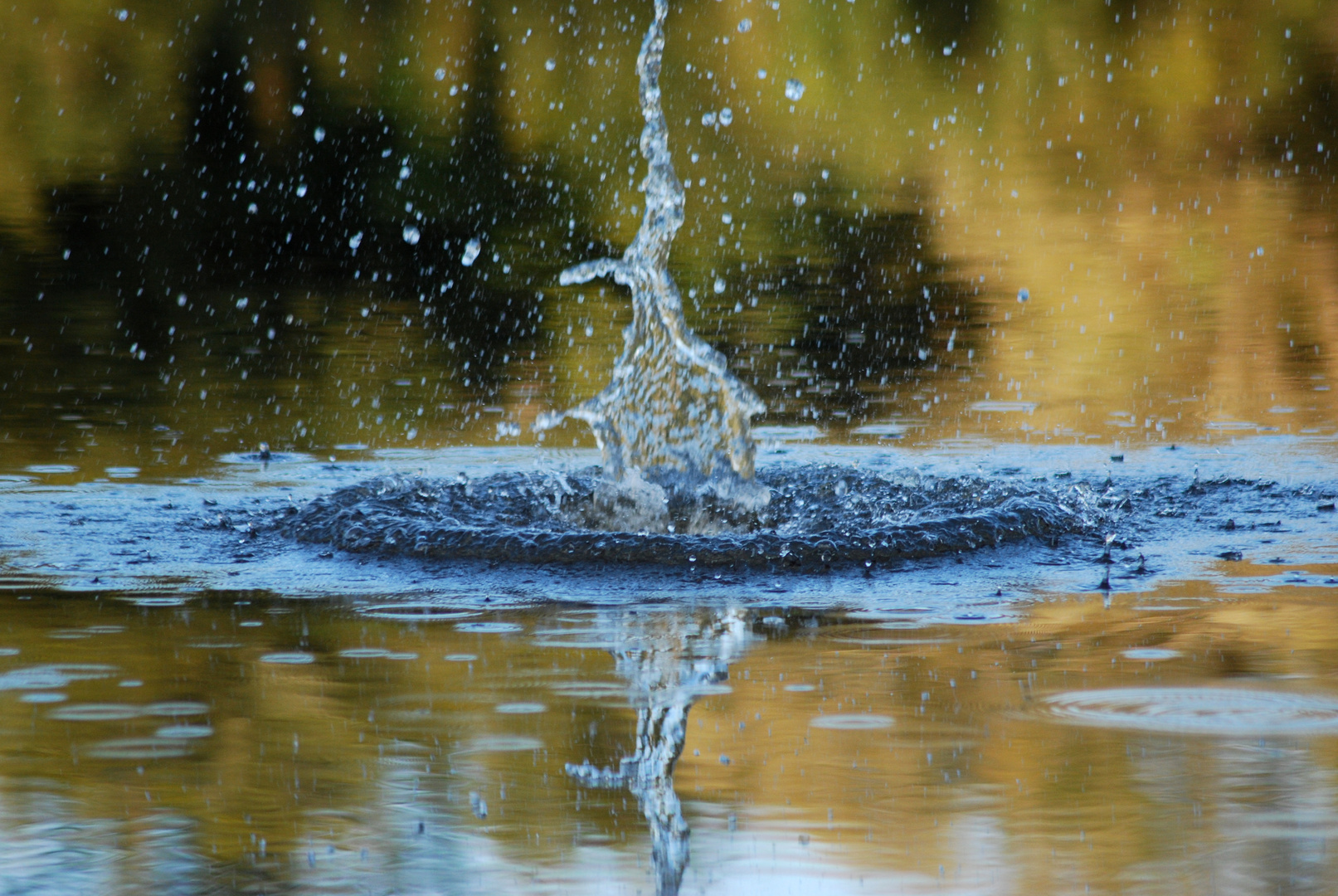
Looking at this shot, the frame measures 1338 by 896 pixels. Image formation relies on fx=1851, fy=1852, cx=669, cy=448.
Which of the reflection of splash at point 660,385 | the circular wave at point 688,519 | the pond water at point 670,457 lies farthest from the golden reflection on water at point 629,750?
the reflection of splash at point 660,385

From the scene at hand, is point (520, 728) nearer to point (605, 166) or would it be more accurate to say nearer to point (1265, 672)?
point (1265, 672)

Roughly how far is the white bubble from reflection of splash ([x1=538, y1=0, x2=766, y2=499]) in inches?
191

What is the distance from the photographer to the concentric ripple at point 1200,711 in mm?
3250

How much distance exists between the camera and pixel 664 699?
3.51m

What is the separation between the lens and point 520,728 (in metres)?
3.28

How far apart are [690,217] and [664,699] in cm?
996

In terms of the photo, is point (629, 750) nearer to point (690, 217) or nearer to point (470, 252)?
point (470, 252)

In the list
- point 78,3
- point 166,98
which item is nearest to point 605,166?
point 166,98

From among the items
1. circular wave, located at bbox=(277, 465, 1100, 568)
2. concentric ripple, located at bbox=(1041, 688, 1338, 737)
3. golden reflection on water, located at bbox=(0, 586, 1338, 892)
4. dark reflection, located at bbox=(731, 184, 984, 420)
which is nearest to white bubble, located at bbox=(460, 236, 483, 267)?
dark reflection, located at bbox=(731, 184, 984, 420)

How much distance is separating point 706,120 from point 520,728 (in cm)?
1278

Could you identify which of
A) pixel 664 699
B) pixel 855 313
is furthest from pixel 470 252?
pixel 664 699

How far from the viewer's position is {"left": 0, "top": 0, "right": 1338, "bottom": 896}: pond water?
2811mm

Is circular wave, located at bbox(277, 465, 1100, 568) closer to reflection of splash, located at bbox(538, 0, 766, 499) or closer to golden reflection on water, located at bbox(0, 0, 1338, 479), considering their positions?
reflection of splash, located at bbox(538, 0, 766, 499)

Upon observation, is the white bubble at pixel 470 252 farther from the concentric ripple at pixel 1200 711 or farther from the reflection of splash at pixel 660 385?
the concentric ripple at pixel 1200 711
